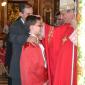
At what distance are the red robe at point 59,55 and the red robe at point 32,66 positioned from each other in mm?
78

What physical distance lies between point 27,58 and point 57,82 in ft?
1.10

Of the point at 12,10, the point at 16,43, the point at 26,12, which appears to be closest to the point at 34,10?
the point at 12,10

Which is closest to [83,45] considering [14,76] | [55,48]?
[55,48]

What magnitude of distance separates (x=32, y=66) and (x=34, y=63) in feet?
0.10

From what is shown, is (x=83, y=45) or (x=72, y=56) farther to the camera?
(x=72, y=56)

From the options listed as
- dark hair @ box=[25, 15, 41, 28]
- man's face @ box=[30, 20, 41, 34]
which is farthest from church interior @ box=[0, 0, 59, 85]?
man's face @ box=[30, 20, 41, 34]

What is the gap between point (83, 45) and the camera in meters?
2.46

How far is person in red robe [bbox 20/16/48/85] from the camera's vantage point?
3.33 m

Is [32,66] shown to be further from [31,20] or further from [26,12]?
[26,12]

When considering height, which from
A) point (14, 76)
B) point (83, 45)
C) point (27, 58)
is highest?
point (83, 45)

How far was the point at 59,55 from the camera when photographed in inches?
128

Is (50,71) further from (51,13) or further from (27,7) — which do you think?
(51,13)

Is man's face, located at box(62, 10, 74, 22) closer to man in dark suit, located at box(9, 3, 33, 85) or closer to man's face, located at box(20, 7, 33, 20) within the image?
man in dark suit, located at box(9, 3, 33, 85)

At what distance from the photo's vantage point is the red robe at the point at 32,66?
10.9 ft
